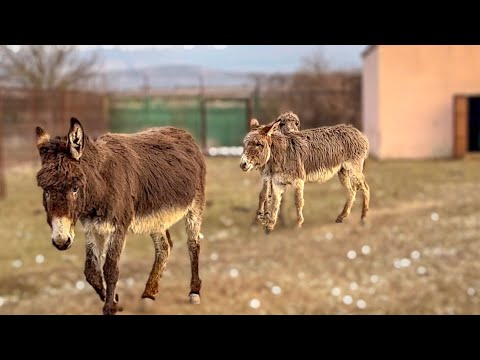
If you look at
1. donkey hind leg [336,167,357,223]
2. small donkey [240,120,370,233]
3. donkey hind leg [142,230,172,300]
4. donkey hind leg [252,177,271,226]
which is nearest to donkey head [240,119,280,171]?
small donkey [240,120,370,233]

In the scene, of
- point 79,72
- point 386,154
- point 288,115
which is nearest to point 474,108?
point 386,154

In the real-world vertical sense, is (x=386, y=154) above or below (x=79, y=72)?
below

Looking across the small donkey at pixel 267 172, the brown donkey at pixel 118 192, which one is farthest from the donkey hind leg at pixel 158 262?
the small donkey at pixel 267 172

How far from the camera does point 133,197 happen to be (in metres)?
2.99

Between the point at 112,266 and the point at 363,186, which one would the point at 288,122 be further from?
the point at 112,266

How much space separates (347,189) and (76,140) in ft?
4.37

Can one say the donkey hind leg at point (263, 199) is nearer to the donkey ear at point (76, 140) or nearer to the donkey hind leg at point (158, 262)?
the donkey hind leg at point (158, 262)

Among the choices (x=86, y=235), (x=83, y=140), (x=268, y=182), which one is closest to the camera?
(x=83, y=140)

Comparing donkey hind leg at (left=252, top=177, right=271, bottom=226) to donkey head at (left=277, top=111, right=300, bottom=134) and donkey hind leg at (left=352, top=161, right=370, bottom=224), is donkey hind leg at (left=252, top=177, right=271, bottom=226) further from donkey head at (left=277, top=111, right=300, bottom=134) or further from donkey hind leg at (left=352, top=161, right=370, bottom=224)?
donkey hind leg at (left=352, top=161, right=370, bottom=224)

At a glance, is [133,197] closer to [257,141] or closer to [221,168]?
A: [257,141]

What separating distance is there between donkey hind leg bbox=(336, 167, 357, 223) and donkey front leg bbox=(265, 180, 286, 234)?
30cm

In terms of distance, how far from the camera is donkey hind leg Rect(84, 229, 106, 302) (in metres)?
2.96

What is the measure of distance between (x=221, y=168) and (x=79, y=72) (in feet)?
5.48

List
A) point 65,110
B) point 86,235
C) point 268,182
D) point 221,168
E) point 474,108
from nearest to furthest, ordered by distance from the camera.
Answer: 1. point 86,235
2. point 268,182
3. point 221,168
4. point 65,110
5. point 474,108
